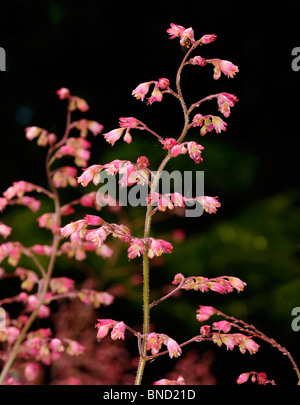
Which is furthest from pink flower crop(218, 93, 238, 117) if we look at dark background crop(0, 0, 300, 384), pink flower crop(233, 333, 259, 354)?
dark background crop(0, 0, 300, 384)

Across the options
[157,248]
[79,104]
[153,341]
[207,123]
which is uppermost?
[79,104]

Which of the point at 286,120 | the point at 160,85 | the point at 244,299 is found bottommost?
the point at 160,85

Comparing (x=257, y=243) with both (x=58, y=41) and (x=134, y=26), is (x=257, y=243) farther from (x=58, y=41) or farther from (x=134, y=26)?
(x=58, y=41)

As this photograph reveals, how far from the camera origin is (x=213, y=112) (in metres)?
2.21

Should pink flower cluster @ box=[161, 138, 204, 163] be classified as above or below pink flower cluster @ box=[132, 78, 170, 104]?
below

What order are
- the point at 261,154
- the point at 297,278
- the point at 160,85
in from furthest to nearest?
the point at 261,154 → the point at 297,278 → the point at 160,85

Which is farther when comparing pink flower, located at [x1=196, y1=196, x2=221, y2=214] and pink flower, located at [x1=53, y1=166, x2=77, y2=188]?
pink flower, located at [x1=53, y1=166, x2=77, y2=188]

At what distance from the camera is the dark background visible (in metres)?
2.21

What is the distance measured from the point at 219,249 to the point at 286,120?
0.79 meters

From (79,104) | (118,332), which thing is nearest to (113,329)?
(118,332)

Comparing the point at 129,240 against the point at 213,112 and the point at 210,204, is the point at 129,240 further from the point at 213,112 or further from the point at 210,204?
the point at 213,112

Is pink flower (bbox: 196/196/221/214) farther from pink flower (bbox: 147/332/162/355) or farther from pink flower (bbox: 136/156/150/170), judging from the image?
pink flower (bbox: 147/332/162/355)

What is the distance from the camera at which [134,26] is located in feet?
7.77

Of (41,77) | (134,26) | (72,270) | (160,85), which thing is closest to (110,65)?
(134,26)
